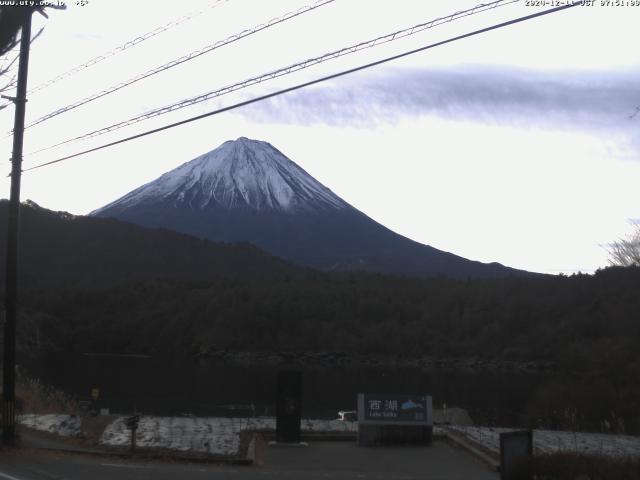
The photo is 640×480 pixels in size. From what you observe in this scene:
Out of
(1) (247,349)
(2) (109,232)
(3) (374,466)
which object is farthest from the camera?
(2) (109,232)

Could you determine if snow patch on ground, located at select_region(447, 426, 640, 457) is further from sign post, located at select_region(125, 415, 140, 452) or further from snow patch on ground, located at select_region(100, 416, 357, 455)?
sign post, located at select_region(125, 415, 140, 452)

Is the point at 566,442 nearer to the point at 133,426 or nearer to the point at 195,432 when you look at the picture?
the point at 195,432

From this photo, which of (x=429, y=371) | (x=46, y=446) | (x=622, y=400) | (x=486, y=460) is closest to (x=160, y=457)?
(x=46, y=446)

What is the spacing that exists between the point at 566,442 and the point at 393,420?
3.47m

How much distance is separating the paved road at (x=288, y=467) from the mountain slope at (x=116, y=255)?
10958 centimetres

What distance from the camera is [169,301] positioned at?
121250mm

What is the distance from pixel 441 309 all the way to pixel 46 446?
3947 inches

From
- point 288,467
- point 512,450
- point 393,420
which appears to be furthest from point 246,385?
point 512,450

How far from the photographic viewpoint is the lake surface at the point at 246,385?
44.1 meters

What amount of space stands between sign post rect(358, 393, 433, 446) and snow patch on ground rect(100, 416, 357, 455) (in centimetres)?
160

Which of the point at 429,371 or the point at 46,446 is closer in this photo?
the point at 46,446

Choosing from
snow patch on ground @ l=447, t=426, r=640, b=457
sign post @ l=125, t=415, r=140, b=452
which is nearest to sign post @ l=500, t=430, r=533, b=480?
snow patch on ground @ l=447, t=426, r=640, b=457

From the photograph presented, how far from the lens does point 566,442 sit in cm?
1781

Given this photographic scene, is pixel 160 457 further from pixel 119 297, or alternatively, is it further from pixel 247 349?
pixel 119 297
